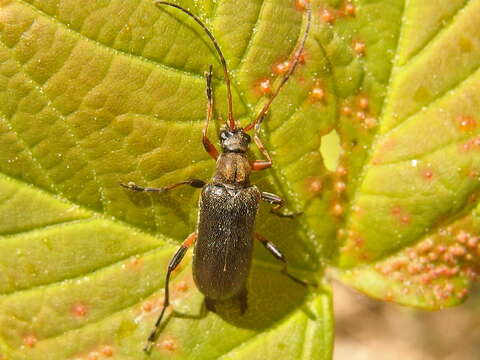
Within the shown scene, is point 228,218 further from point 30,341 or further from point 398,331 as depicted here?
point 398,331

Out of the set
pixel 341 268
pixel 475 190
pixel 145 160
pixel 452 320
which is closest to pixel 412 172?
pixel 475 190

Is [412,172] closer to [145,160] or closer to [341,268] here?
[341,268]

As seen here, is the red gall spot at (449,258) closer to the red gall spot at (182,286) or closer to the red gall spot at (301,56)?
the red gall spot at (301,56)

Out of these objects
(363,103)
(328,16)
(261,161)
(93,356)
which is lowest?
(93,356)

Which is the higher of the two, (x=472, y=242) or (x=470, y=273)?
(x=472, y=242)

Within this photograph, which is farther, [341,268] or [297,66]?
[341,268]

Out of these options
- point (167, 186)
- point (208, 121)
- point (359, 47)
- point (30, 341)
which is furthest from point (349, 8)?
point (30, 341)
